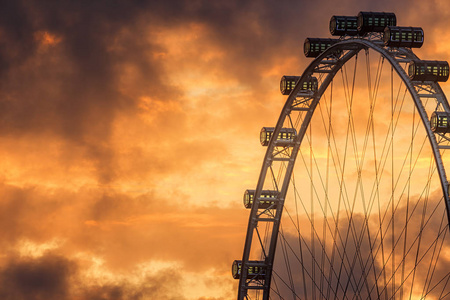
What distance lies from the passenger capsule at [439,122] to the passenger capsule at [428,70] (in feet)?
7.64

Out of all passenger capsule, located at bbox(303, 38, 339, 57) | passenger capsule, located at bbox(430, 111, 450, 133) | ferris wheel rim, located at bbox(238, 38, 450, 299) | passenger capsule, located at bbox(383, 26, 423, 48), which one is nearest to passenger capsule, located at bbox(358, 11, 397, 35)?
ferris wheel rim, located at bbox(238, 38, 450, 299)

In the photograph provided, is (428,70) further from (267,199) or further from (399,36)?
(267,199)

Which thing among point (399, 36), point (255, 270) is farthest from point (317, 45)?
point (255, 270)

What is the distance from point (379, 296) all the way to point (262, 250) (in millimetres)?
27795

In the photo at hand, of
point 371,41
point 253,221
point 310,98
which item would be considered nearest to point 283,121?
point 310,98

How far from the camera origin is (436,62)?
272 ft

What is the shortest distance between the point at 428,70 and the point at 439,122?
3439mm

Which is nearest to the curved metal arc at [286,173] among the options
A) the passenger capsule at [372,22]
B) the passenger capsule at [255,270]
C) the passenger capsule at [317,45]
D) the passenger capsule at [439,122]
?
the passenger capsule at [255,270]

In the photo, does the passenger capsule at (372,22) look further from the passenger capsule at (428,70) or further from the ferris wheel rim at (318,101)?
the passenger capsule at (428,70)

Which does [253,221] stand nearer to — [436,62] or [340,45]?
[340,45]

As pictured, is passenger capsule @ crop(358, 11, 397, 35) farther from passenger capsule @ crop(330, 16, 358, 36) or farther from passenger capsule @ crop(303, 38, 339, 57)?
passenger capsule @ crop(303, 38, 339, 57)

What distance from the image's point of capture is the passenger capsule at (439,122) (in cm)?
8144

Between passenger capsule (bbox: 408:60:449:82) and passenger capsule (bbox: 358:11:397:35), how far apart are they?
8.25 m

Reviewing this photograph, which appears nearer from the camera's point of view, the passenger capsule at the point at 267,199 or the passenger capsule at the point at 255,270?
the passenger capsule at the point at 267,199
